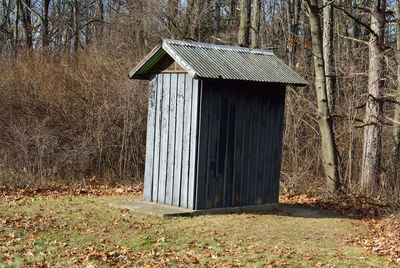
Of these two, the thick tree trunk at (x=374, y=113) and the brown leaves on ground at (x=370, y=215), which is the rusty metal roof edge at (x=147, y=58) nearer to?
the brown leaves on ground at (x=370, y=215)

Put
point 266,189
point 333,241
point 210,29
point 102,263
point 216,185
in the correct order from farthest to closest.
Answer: point 210,29
point 266,189
point 216,185
point 333,241
point 102,263

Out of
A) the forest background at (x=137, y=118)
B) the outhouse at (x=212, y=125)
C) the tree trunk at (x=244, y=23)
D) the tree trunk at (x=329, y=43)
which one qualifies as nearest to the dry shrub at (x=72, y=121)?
the forest background at (x=137, y=118)

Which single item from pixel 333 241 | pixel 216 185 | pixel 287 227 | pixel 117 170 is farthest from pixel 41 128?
pixel 333 241

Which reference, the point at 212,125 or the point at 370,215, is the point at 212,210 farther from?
the point at 370,215

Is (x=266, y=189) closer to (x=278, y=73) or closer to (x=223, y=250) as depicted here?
(x=278, y=73)

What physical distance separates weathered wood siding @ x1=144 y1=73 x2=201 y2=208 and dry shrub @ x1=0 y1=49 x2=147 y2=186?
4099 mm

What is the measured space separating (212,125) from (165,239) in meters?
2.87

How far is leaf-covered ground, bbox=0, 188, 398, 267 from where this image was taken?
8047 mm

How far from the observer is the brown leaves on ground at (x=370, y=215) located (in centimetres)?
934

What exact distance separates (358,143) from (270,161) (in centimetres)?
493

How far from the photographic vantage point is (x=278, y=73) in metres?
12.2

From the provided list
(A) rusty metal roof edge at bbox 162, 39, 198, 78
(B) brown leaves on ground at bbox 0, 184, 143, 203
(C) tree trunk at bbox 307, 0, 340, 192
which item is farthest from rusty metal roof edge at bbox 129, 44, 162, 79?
(C) tree trunk at bbox 307, 0, 340, 192

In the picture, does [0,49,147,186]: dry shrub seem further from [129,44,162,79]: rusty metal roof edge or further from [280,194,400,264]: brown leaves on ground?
[280,194,400,264]: brown leaves on ground

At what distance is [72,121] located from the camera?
16875mm
